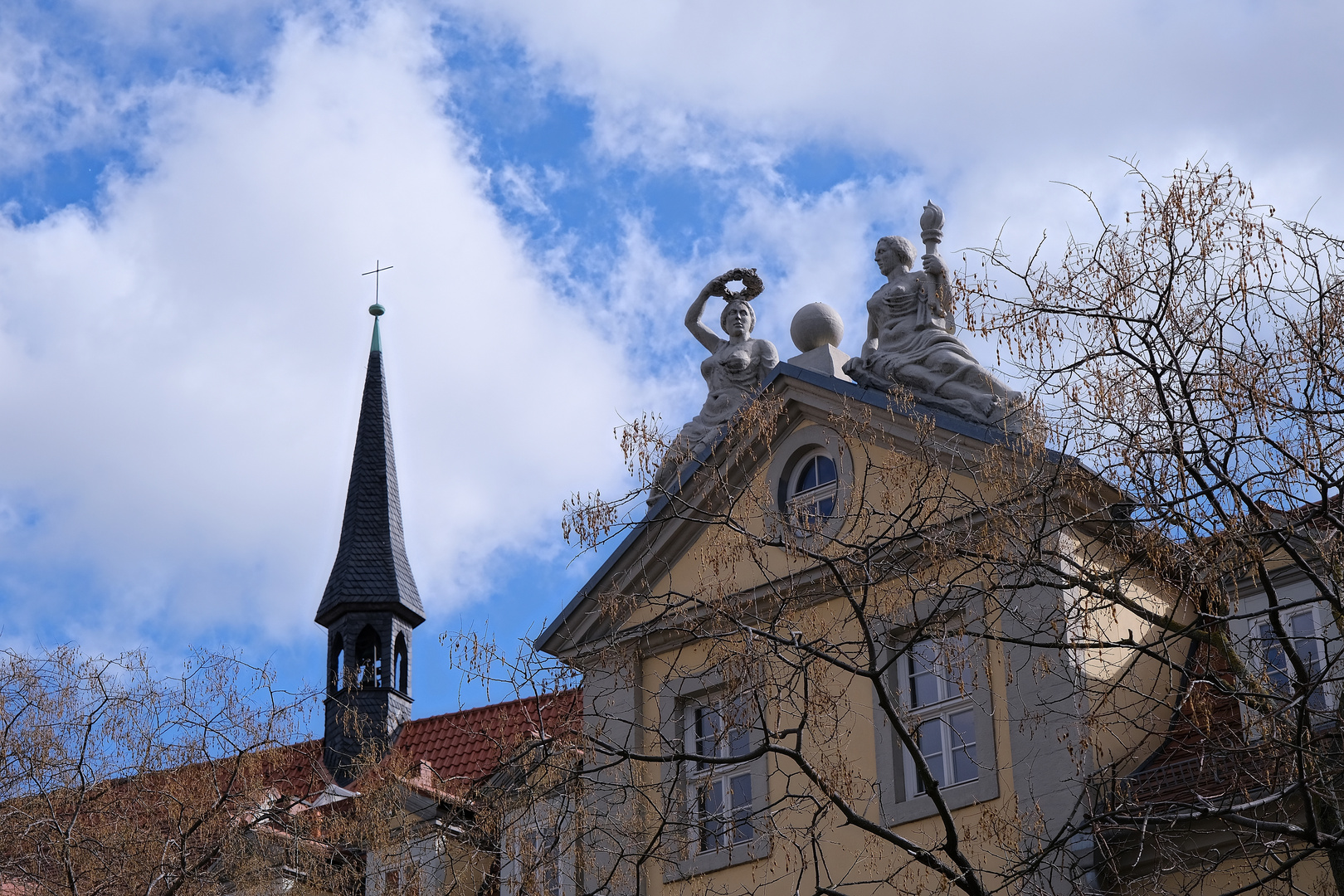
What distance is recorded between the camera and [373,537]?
3403 centimetres

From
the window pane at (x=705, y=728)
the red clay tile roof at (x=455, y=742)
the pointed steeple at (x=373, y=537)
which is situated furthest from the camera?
the pointed steeple at (x=373, y=537)

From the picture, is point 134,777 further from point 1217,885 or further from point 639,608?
point 1217,885

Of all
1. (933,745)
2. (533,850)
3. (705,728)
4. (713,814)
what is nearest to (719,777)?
(705,728)

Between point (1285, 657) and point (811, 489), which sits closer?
point (1285, 657)

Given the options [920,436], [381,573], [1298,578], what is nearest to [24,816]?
[920,436]

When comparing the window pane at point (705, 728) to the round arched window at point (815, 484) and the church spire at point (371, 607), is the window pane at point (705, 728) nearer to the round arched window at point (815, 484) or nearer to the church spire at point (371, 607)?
the round arched window at point (815, 484)

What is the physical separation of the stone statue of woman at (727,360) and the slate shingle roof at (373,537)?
15.3 meters

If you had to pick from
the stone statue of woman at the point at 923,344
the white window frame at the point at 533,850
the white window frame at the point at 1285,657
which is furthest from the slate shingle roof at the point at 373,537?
the white window frame at the point at 1285,657

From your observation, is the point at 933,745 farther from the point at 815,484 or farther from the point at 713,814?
the point at 815,484

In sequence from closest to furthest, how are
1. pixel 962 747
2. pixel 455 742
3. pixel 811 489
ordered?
pixel 962 747, pixel 811 489, pixel 455 742

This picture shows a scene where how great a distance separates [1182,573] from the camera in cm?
1034

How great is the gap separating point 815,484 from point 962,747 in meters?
3.19

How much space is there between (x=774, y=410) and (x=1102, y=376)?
2.57 m

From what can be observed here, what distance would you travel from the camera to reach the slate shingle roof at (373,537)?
107 ft
